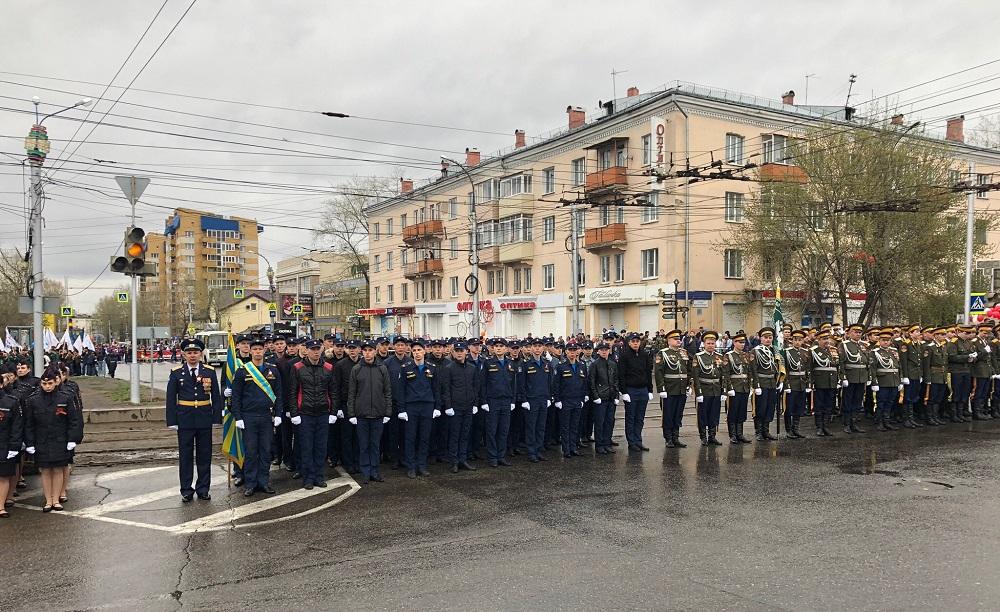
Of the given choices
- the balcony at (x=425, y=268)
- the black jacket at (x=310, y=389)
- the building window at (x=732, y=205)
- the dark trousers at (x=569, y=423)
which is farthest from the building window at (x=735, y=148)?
the black jacket at (x=310, y=389)

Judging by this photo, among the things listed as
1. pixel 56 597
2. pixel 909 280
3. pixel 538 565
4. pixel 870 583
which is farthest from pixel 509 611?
pixel 909 280

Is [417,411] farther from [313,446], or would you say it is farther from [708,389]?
[708,389]

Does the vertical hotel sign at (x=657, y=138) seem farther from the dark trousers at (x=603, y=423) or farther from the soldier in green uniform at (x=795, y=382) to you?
the dark trousers at (x=603, y=423)

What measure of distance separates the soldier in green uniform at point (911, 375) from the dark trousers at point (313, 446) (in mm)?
12072

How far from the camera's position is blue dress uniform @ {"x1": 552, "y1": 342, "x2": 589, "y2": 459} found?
11877 millimetres

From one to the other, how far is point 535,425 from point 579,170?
31633 mm

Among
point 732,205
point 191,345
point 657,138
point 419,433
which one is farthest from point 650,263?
point 191,345

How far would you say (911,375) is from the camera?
1532 centimetres

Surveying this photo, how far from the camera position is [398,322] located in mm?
62688

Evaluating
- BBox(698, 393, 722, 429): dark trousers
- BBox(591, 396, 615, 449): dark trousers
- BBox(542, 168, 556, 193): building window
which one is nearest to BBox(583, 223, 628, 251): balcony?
BBox(542, 168, 556, 193): building window

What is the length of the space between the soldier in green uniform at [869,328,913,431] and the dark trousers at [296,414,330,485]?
1125 cm

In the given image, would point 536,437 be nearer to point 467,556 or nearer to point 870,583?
point 467,556

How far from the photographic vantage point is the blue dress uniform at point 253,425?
9406 millimetres

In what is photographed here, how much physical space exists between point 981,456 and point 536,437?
7047 millimetres
